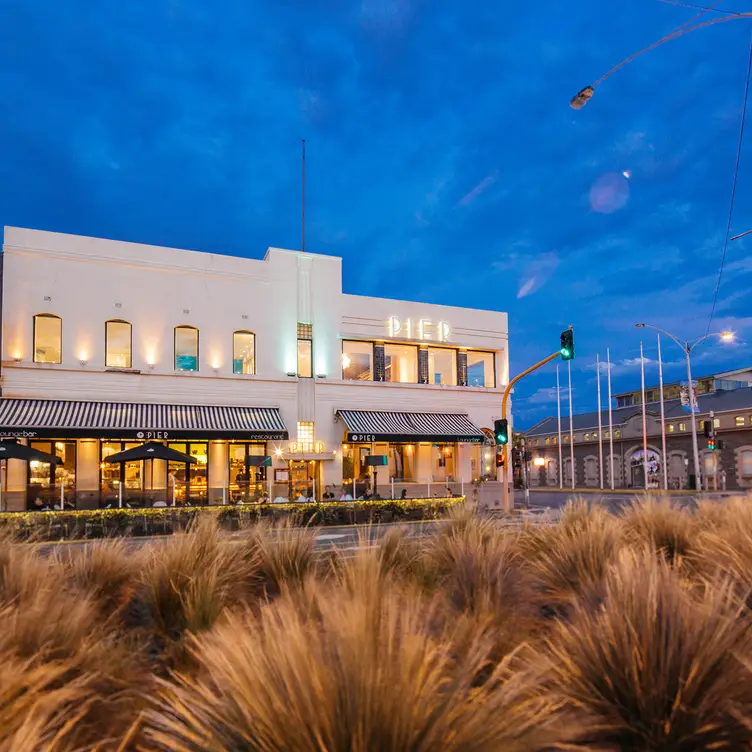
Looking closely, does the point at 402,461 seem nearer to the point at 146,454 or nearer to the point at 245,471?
the point at 245,471

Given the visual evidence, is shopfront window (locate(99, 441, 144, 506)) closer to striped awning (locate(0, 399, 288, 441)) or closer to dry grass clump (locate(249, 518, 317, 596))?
striped awning (locate(0, 399, 288, 441))

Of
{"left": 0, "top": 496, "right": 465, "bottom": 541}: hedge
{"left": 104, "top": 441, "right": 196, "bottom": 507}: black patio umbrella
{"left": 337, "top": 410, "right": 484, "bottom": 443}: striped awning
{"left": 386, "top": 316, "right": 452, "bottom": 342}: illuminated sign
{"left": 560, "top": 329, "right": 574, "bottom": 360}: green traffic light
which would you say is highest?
{"left": 386, "top": 316, "right": 452, "bottom": 342}: illuminated sign

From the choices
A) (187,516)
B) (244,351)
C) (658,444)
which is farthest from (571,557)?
(658,444)

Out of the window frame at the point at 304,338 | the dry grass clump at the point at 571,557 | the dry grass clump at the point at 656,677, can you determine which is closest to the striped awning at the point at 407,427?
the window frame at the point at 304,338

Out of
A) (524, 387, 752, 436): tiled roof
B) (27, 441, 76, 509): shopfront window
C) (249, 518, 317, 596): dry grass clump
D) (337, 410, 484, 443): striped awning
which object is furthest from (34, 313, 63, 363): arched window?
(524, 387, 752, 436): tiled roof

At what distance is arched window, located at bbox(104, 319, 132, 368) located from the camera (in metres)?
24.2

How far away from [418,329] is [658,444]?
30698 mm

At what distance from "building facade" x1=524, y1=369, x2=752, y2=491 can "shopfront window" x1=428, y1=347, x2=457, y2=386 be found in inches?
719

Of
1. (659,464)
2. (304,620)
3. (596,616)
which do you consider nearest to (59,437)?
(304,620)

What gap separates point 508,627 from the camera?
4.83m

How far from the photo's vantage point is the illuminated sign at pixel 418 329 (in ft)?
95.0

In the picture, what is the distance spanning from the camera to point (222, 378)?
25625 millimetres

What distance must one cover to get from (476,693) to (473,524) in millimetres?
5480

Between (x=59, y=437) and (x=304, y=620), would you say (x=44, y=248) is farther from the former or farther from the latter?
(x=304, y=620)
